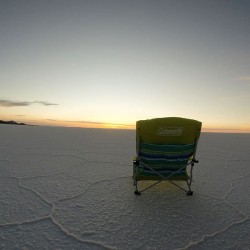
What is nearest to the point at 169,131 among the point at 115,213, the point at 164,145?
the point at 164,145

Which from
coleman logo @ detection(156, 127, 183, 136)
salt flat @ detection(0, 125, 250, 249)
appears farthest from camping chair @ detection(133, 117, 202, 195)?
salt flat @ detection(0, 125, 250, 249)

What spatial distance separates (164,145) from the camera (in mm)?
3064

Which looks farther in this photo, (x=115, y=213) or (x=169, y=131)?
(x=169, y=131)

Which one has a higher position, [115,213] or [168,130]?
[168,130]

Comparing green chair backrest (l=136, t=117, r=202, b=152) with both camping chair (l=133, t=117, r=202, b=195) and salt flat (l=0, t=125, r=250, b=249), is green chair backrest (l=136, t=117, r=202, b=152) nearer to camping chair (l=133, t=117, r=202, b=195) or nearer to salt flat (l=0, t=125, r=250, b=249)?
camping chair (l=133, t=117, r=202, b=195)

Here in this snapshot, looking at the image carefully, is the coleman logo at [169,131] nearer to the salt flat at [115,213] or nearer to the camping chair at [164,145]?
the camping chair at [164,145]

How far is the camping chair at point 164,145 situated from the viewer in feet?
9.90

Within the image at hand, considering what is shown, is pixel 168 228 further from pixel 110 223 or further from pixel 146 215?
pixel 110 223

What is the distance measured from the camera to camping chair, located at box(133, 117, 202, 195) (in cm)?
302

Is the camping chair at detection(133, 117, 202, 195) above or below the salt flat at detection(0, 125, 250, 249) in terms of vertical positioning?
above

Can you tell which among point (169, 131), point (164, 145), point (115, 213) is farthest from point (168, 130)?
point (115, 213)

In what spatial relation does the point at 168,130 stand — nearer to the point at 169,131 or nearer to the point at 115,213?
the point at 169,131

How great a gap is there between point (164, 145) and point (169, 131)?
0.19m

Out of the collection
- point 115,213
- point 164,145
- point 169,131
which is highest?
point 169,131
